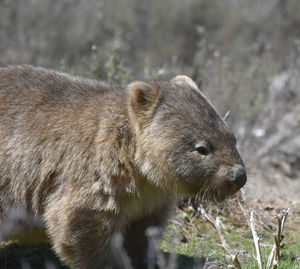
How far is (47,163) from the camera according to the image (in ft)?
14.1

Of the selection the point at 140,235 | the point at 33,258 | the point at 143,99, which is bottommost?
the point at 33,258

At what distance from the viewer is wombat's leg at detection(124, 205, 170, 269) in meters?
4.61

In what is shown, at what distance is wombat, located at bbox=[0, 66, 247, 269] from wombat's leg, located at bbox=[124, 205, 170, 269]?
0.10 m

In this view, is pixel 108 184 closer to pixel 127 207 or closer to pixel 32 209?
pixel 127 207

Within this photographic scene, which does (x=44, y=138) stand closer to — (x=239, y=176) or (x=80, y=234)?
(x=80, y=234)

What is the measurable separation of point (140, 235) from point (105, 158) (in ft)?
2.94

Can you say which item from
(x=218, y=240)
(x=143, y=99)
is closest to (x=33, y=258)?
(x=218, y=240)

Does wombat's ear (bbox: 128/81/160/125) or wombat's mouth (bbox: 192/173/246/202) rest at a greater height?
wombat's ear (bbox: 128/81/160/125)

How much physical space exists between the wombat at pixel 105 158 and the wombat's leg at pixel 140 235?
0.32 ft

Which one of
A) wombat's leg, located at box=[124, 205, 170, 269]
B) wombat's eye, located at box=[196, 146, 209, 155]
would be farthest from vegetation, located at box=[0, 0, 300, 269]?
wombat's eye, located at box=[196, 146, 209, 155]

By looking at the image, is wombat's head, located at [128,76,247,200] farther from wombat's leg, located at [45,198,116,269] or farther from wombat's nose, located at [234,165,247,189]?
wombat's leg, located at [45,198,116,269]

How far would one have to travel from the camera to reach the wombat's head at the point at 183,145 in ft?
13.5

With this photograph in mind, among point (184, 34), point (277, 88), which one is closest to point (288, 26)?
point (184, 34)

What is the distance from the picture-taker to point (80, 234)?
4086 millimetres
